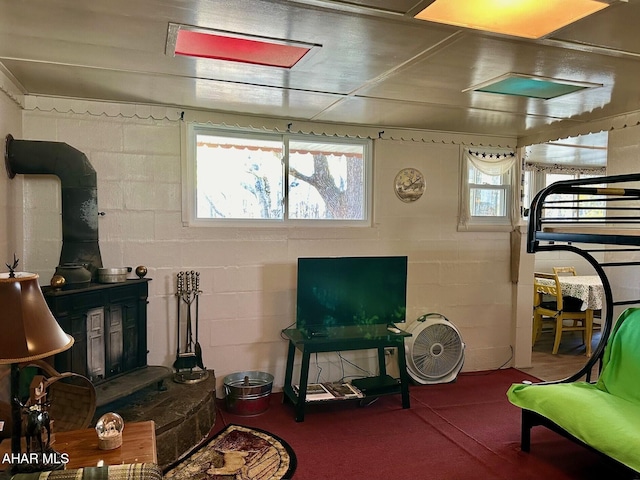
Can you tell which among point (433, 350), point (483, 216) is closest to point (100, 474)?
point (433, 350)

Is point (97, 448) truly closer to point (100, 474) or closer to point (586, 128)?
point (100, 474)

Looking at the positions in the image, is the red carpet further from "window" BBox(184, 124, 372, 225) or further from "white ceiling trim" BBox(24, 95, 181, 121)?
"white ceiling trim" BBox(24, 95, 181, 121)

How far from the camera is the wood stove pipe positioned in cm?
304

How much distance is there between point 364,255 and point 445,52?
86.5 inches

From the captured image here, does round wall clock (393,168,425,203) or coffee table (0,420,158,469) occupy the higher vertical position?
round wall clock (393,168,425,203)

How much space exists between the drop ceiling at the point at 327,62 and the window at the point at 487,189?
71 centimetres

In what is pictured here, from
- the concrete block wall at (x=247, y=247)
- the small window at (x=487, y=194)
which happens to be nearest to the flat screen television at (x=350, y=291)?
the concrete block wall at (x=247, y=247)

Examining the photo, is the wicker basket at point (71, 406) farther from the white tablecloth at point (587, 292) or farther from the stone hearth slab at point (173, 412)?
the white tablecloth at point (587, 292)

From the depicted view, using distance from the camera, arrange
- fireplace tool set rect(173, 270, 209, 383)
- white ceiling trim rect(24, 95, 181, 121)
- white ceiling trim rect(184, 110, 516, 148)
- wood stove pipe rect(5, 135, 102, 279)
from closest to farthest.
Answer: wood stove pipe rect(5, 135, 102, 279) → white ceiling trim rect(24, 95, 181, 121) → fireplace tool set rect(173, 270, 209, 383) → white ceiling trim rect(184, 110, 516, 148)

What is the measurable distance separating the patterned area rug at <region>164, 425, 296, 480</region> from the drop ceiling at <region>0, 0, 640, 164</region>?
2.32 meters

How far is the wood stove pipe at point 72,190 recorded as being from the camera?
304 centimetres

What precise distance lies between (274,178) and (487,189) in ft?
7.19

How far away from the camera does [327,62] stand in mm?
2527

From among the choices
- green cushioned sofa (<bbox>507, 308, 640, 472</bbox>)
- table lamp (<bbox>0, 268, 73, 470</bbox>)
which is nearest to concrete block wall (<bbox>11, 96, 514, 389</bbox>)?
green cushioned sofa (<bbox>507, 308, 640, 472</bbox>)
